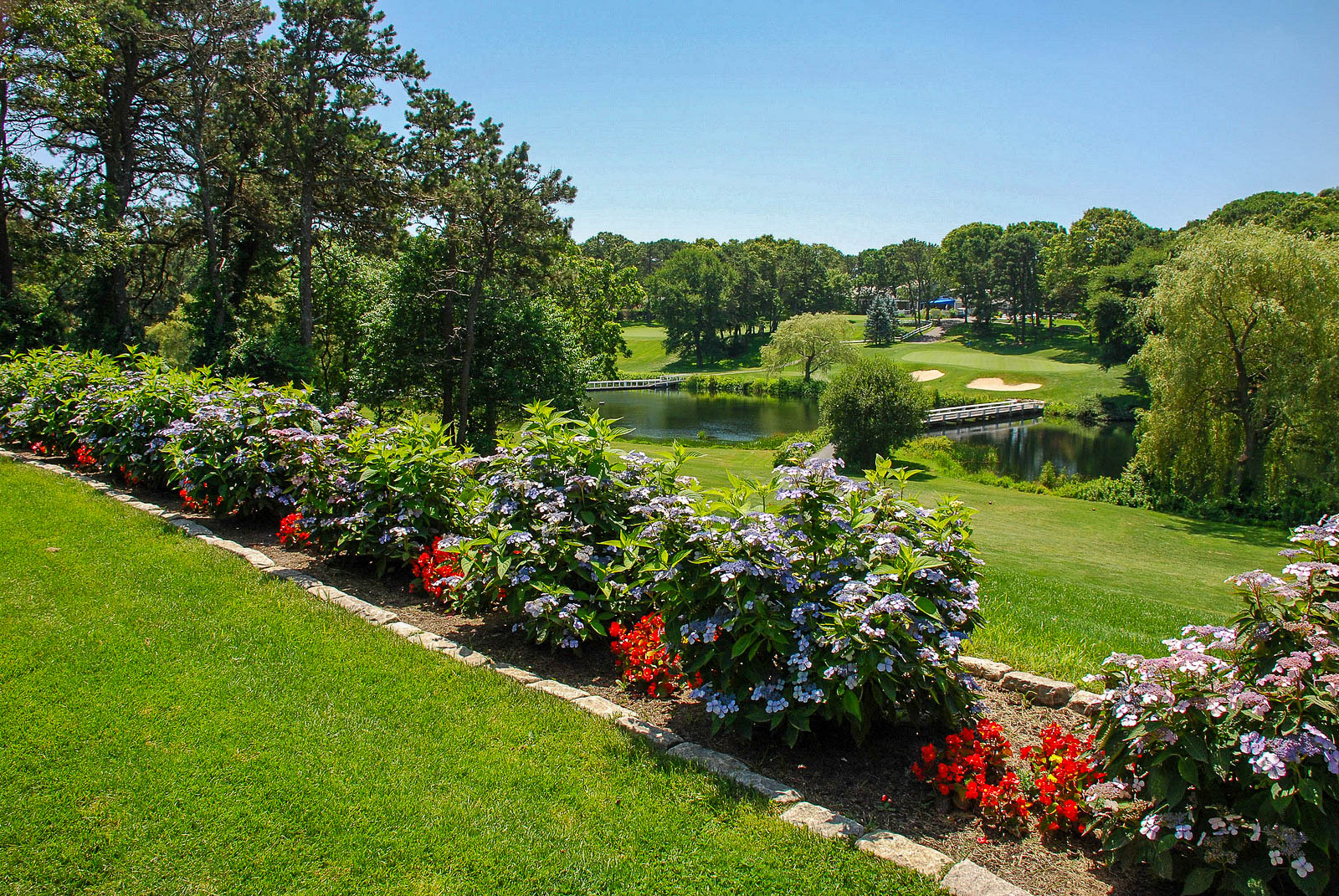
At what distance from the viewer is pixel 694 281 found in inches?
3027

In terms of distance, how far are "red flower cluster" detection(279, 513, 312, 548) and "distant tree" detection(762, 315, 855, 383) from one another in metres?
46.8

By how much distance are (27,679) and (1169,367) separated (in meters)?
23.1

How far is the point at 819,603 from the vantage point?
3.29m

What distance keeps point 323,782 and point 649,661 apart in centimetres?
163

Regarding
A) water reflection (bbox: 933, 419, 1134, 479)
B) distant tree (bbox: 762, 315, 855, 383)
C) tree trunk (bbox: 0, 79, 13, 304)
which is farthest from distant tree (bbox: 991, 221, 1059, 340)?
tree trunk (bbox: 0, 79, 13, 304)

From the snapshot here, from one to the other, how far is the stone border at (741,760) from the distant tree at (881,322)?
72.8 m

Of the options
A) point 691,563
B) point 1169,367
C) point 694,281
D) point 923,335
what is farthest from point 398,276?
point 923,335

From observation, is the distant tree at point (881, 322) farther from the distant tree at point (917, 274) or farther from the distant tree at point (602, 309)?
the distant tree at point (602, 309)

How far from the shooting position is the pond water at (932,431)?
30125 millimetres

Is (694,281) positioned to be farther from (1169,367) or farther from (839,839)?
(839,839)

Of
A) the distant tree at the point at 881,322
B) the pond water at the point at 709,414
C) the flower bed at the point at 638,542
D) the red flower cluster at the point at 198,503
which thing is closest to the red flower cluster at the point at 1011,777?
the flower bed at the point at 638,542

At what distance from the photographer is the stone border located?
8.30ft

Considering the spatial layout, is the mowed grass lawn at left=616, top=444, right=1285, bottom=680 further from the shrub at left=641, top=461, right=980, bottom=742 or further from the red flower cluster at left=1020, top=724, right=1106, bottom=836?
the shrub at left=641, top=461, right=980, bottom=742

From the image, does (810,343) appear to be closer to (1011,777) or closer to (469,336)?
(469,336)
